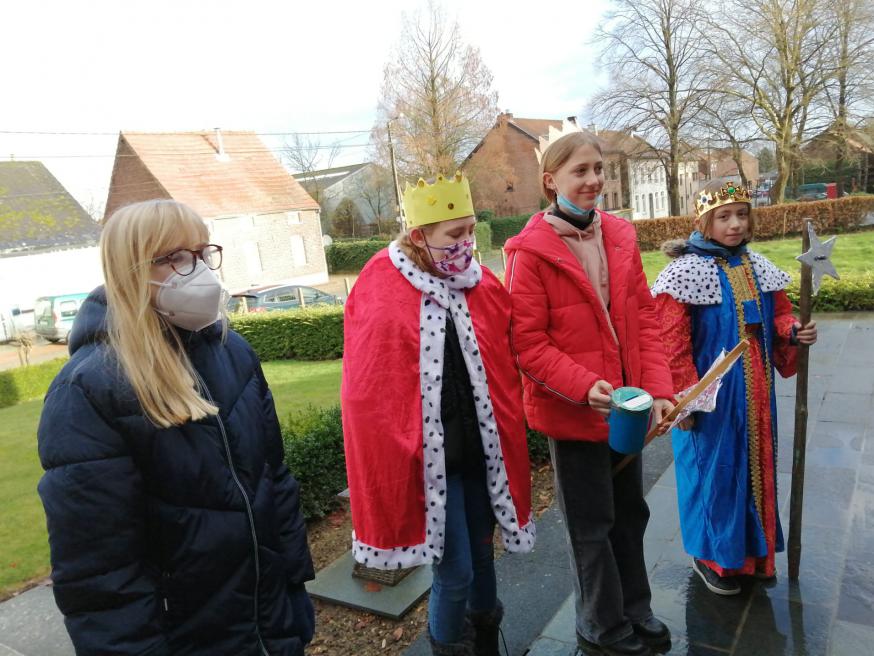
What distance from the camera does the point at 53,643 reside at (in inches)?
137

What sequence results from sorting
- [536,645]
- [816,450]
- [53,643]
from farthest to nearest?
[816,450]
[53,643]
[536,645]

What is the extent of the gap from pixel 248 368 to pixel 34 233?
30906 millimetres

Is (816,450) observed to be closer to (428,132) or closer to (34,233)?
(428,132)

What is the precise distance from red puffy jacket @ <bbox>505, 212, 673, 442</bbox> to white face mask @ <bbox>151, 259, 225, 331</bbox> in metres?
1.13

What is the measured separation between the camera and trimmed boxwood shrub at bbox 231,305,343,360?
12.8 m

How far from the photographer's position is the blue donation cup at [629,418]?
83.7 inches

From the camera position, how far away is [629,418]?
214 centimetres

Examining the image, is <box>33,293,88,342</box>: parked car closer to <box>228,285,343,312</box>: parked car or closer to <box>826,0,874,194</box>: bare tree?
<box>228,285,343,312</box>: parked car

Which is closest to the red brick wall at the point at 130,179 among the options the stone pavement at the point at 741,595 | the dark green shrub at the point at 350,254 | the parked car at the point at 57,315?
the parked car at the point at 57,315

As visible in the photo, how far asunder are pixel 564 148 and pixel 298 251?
1240 inches

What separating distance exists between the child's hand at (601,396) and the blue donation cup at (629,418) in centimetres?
5

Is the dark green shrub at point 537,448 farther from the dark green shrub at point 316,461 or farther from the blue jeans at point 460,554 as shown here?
the blue jeans at point 460,554

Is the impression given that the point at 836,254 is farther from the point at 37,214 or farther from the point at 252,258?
the point at 37,214

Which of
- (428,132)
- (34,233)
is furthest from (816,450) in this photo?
(34,233)
